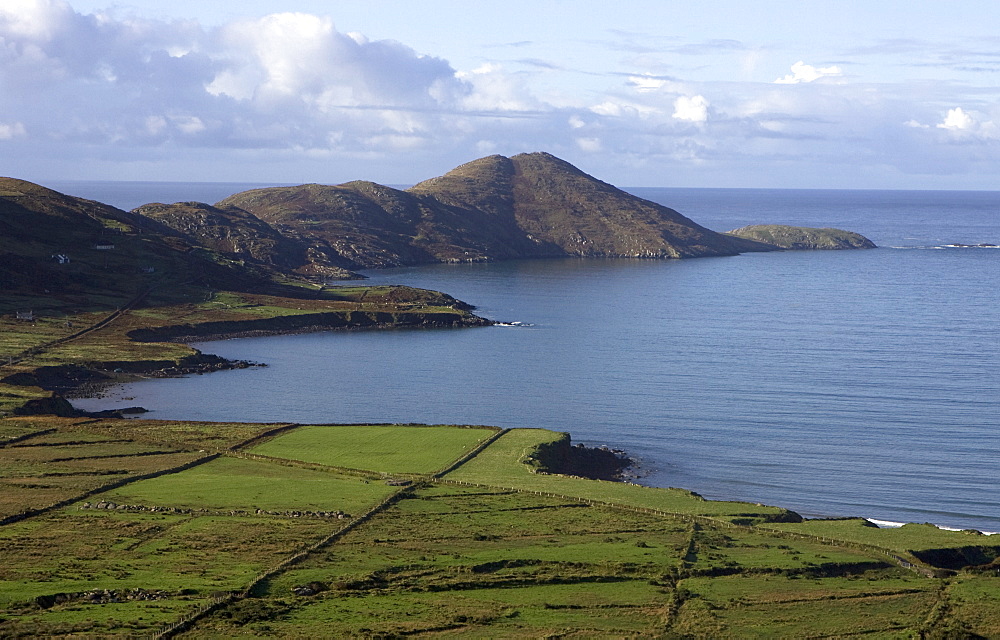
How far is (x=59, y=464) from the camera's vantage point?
288 ft

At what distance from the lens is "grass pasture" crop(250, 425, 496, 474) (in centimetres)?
9094

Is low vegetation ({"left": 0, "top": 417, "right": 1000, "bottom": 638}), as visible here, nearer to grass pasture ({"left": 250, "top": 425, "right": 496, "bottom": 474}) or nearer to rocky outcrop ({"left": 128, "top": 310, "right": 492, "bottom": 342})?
grass pasture ({"left": 250, "top": 425, "right": 496, "bottom": 474})

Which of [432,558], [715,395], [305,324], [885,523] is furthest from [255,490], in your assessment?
[305,324]

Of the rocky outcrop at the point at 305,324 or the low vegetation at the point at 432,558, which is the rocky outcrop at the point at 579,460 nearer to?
the low vegetation at the point at 432,558

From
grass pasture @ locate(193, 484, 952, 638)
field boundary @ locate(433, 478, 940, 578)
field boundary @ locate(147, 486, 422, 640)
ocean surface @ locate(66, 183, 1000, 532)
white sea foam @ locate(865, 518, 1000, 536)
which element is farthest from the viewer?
ocean surface @ locate(66, 183, 1000, 532)

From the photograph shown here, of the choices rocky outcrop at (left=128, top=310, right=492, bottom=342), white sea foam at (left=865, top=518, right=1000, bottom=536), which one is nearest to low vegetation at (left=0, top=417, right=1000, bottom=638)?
white sea foam at (left=865, top=518, right=1000, bottom=536)

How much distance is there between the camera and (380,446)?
97500mm

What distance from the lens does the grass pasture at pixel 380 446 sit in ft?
298

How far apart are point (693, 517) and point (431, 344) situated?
103 metres

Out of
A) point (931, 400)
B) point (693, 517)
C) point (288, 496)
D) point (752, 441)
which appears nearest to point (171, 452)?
point (288, 496)

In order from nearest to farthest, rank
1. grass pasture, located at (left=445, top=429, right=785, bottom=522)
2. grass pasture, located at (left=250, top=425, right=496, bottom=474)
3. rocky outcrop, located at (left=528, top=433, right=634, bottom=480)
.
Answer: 1. grass pasture, located at (left=445, top=429, right=785, bottom=522)
2. grass pasture, located at (left=250, top=425, right=496, bottom=474)
3. rocky outcrop, located at (left=528, top=433, right=634, bottom=480)

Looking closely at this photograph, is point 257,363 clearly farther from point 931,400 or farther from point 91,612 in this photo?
point 91,612

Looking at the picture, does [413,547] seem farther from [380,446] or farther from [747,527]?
[380,446]

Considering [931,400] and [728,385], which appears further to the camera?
[728,385]
